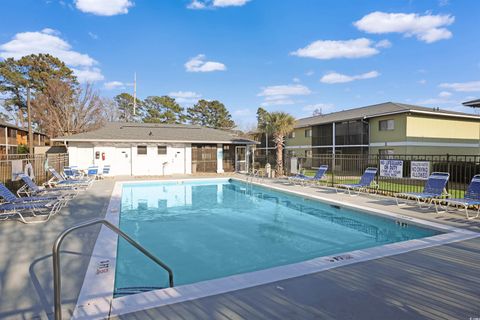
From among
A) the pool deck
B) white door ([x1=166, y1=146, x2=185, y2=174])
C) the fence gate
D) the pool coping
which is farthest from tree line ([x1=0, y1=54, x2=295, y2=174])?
the pool deck

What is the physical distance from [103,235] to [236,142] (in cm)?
1752

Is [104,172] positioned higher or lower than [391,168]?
lower

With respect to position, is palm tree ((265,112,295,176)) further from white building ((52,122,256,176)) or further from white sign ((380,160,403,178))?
white sign ((380,160,403,178))

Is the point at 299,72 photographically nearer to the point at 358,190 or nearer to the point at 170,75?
the point at 170,75

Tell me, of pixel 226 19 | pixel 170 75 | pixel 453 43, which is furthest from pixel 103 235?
pixel 170 75

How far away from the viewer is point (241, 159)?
24938mm

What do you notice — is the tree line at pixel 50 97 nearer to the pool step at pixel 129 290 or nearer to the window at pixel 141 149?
the window at pixel 141 149

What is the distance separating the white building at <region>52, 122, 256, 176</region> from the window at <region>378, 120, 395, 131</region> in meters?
11.2

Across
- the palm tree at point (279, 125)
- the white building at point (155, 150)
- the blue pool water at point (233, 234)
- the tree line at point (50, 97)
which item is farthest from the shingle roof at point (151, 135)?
the tree line at point (50, 97)

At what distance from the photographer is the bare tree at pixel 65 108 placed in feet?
103

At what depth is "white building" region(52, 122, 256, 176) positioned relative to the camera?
66.7 ft

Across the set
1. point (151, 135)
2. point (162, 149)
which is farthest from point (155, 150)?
point (151, 135)

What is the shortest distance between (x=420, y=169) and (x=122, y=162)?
743 inches

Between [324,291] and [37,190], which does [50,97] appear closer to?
[37,190]
